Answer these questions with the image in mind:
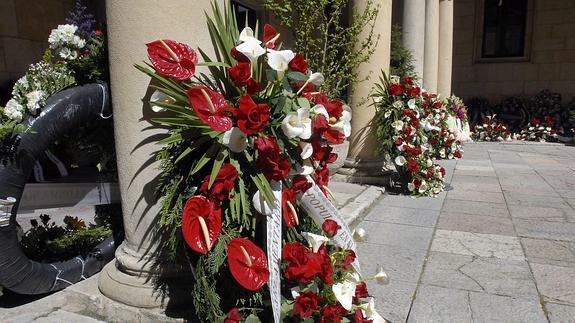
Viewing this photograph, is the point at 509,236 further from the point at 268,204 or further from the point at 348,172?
the point at 268,204

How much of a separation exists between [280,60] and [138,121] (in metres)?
0.95

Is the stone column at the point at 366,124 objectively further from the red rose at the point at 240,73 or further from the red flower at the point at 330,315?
the red flower at the point at 330,315

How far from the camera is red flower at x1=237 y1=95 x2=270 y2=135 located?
2.01 meters

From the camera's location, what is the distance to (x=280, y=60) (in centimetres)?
217

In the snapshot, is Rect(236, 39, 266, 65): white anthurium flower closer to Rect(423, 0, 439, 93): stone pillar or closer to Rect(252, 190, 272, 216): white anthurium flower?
Rect(252, 190, 272, 216): white anthurium flower

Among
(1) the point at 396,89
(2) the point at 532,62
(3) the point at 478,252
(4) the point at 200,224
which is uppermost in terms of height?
(2) the point at 532,62

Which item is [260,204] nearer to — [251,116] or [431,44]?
[251,116]

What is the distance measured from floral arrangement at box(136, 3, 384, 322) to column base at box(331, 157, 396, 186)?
157 inches

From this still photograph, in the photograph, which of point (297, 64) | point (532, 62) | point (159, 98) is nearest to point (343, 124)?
point (297, 64)

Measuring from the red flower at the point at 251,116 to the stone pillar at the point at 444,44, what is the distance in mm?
10333

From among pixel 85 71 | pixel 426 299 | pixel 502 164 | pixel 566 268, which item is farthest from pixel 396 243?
pixel 502 164

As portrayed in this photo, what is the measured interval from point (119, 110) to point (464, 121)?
11368mm

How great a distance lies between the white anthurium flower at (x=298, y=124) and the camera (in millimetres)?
2088

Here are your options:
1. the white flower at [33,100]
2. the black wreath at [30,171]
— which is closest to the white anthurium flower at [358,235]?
the black wreath at [30,171]
